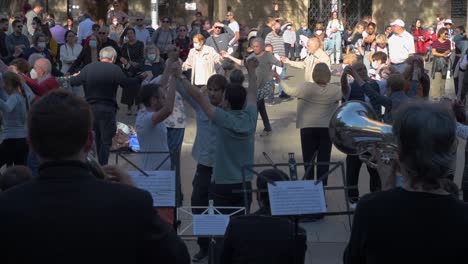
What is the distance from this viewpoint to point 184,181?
34.9 feet

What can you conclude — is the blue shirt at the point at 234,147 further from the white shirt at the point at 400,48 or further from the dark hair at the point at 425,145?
the white shirt at the point at 400,48

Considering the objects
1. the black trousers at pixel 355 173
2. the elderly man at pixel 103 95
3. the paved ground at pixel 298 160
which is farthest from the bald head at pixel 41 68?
the black trousers at pixel 355 173

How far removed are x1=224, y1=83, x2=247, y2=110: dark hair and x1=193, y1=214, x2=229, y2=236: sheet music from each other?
3.95ft

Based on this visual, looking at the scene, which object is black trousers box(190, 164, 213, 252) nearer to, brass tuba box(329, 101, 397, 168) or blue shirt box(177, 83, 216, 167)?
blue shirt box(177, 83, 216, 167)

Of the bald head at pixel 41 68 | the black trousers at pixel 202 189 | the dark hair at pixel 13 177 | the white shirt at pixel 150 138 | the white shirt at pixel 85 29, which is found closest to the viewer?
the dark hair at pixel 13 177

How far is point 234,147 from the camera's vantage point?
664 cm

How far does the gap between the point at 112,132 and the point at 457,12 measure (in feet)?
92.6

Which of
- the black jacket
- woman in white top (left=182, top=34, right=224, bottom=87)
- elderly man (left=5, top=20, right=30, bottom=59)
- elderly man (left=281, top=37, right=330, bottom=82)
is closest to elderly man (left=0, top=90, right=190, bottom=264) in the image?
the black jacket

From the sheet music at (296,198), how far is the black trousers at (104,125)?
210 inches

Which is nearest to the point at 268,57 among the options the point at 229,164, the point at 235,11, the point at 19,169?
the point at 229,164

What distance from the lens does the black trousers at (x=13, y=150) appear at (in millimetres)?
8742

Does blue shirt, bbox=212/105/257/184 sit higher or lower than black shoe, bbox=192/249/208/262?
higher

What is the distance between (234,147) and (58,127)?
405cm

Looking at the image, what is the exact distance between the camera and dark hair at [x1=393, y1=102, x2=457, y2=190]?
2883 millimetres
